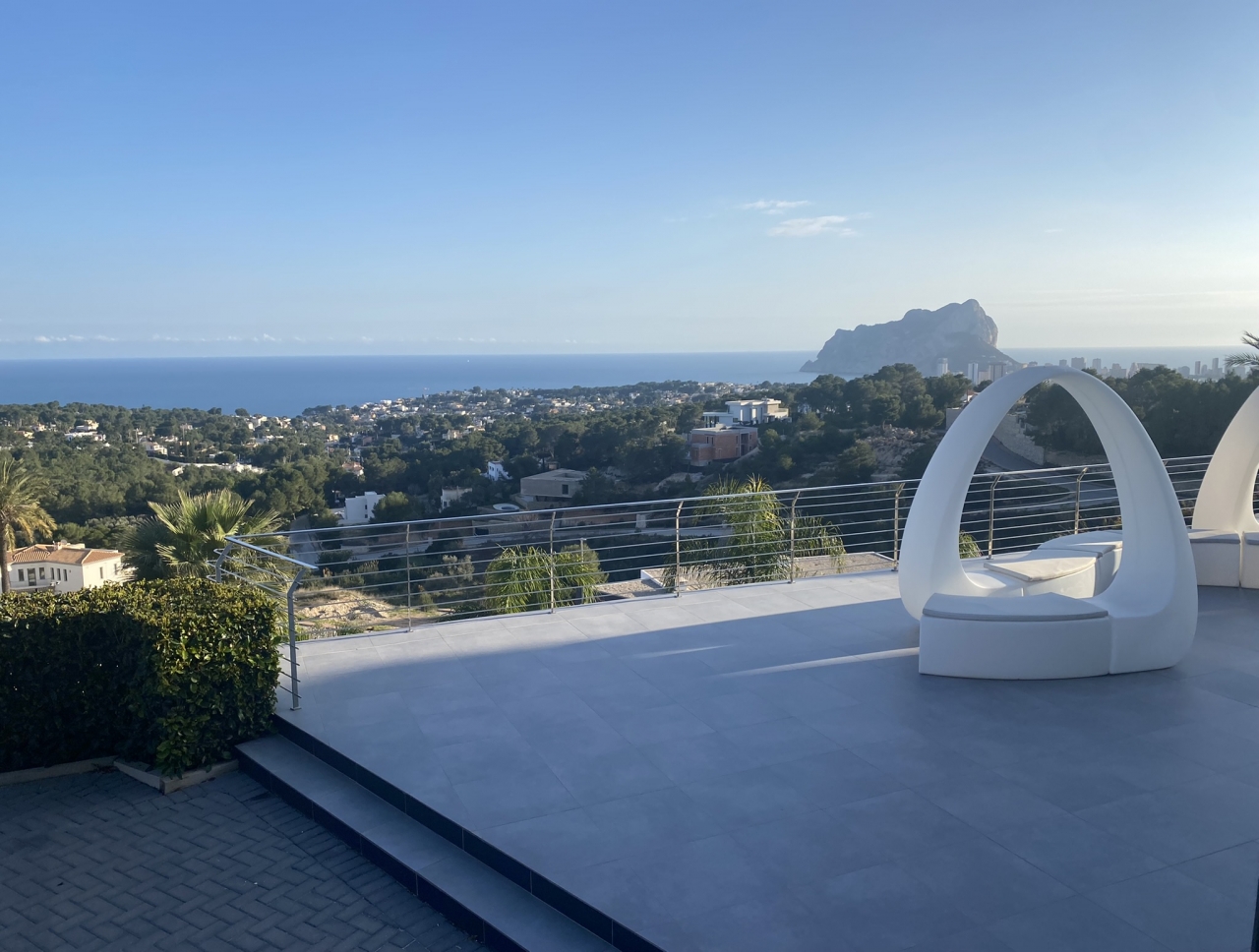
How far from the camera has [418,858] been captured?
142 inches

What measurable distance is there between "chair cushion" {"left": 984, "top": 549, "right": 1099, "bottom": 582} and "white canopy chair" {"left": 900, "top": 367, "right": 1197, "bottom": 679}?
0.87 feet

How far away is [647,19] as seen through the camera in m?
12.9

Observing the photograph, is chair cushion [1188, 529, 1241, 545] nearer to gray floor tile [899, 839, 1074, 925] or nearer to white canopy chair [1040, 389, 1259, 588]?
white canopy chair [1040, 389, 1259, 588]

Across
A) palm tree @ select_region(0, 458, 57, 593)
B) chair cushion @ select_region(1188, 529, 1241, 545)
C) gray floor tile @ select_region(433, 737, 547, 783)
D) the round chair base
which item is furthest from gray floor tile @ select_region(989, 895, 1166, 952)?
palm tree @ select_region(0, 458, 57, 593)

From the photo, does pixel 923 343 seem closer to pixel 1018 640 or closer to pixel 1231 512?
pixel 1231 512

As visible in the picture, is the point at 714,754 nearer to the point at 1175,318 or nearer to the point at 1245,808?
the point at 1245,808

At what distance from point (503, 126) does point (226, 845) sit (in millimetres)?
17354

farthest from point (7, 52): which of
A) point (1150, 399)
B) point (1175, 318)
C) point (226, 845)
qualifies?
point (1150, 399)

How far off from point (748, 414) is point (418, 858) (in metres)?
32.2

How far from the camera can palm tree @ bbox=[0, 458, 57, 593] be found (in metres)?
16.2

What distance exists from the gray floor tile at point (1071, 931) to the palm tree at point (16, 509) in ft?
58.5

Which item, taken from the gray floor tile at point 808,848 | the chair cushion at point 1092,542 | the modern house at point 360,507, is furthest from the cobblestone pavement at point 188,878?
the modern house at point 360,507

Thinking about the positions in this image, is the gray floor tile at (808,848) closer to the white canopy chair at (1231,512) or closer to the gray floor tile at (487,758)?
the gray floor tile at (487,758)

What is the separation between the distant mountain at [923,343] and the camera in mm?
47219
